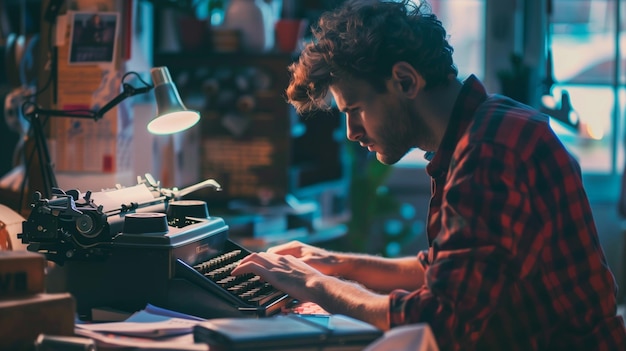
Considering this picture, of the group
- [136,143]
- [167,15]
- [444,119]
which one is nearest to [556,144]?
[444,119]

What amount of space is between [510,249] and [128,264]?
2.49ft

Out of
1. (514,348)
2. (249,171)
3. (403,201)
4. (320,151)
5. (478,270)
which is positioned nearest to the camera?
(478,270)

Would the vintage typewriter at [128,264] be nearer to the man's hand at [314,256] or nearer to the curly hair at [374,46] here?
the man's hand at [314,256]

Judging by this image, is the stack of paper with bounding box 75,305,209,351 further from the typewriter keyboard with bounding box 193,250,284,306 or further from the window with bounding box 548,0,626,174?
the window with bounding box 548,0,626,174

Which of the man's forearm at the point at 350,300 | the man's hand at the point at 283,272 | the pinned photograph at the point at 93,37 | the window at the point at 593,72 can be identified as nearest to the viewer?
the man's forearm at the point at 350,300

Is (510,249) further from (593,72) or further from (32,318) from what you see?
(593,72)

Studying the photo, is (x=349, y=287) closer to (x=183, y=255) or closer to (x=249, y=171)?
(x=183, y=255)

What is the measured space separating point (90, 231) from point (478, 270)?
0.79 metres

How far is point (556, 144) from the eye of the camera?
1652 millimetres

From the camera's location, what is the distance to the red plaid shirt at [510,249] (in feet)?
4.85

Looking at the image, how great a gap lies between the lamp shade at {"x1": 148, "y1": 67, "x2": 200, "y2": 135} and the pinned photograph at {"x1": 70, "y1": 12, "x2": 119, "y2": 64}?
46 cm

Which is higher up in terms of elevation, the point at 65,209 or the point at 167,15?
the point at 167,15

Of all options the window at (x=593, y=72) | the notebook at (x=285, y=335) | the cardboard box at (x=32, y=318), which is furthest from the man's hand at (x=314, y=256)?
the window at (x=593, y=72)

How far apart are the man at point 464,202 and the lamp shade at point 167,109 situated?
329 mm
